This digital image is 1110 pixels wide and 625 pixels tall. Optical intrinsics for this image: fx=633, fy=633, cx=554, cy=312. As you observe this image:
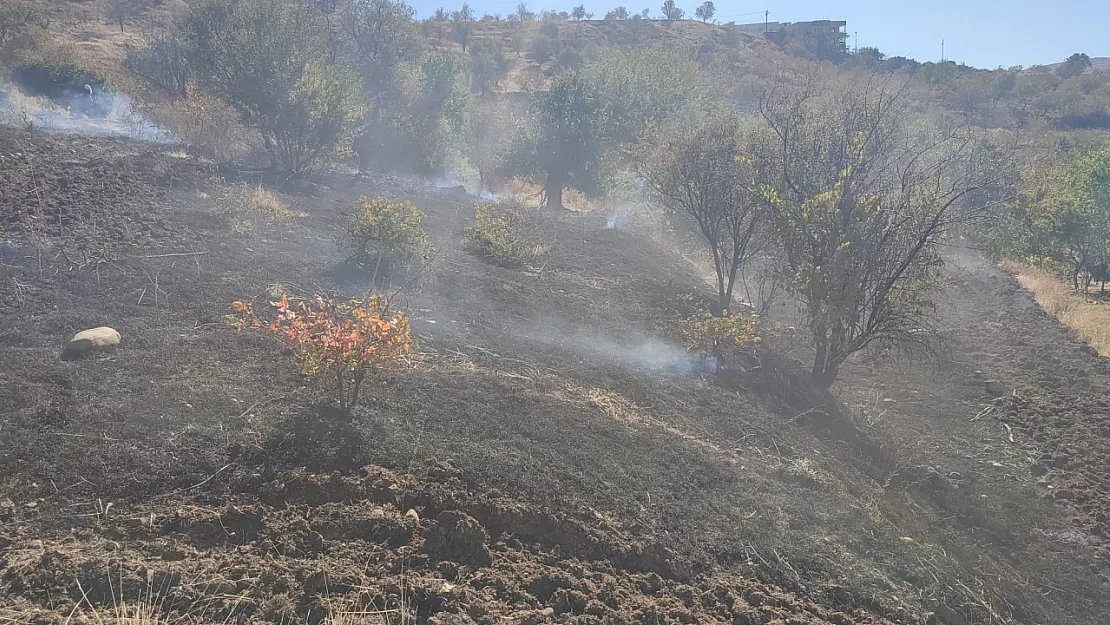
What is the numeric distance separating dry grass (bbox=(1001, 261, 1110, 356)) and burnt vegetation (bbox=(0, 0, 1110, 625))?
24cm

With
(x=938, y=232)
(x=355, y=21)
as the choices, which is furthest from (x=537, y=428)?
(x=355, y=21)

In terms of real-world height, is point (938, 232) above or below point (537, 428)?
above

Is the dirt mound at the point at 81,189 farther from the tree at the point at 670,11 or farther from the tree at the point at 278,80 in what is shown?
the tree at the point at 670,11

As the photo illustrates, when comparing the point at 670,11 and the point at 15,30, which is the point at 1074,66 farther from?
the point at 15,30

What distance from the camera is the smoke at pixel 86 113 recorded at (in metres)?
15.1

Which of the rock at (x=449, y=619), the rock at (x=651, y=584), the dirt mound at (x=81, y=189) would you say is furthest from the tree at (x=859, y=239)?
the dirt mound at (x=81, y=189)

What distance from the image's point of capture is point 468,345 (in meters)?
6.75

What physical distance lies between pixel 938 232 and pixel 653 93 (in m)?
16.6

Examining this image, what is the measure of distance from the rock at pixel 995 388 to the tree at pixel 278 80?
14280mm

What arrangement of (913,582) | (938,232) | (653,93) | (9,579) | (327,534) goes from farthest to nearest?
1. (653,93)
2. (938,232)
3. (913,582)
4. (327,534)
5. (9,579)

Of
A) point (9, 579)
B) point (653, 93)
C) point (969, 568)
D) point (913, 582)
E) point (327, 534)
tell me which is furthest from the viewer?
point (653, 93)

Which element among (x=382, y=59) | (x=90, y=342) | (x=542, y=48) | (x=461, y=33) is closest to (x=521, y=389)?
(x=90, y=342)

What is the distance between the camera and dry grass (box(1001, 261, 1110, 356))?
1052 cm

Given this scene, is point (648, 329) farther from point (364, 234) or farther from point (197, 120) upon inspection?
point (197, 120)
